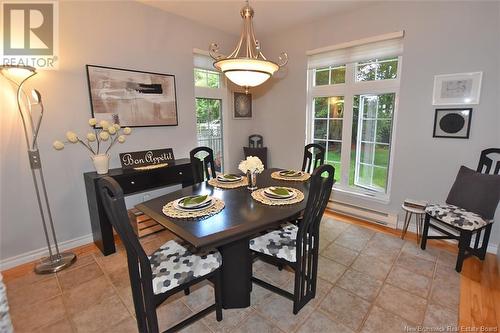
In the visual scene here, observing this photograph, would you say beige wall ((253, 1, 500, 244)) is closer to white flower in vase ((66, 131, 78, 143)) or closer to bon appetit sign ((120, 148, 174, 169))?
bon appetit sign ((120, 148, 174, 169))

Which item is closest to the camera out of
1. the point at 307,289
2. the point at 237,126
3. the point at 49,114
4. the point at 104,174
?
the point at 307,289

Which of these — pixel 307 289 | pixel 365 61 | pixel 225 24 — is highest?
pixel 225 24

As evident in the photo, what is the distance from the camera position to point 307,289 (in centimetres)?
180

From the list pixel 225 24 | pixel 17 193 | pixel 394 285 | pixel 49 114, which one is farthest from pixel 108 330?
pixel 225 24

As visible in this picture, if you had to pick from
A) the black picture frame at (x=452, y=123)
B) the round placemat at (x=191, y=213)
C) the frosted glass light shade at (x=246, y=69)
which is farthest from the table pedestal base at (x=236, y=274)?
the black picture frame at (x=452, y=123)

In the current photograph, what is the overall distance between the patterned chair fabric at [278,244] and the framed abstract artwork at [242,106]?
8.41 ft

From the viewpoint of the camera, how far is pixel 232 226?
1.38 meters

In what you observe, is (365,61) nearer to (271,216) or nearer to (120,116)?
(271,216)

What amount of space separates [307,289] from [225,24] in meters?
3.41

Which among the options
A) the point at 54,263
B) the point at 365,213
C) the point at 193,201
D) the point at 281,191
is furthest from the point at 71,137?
the point at 365,213

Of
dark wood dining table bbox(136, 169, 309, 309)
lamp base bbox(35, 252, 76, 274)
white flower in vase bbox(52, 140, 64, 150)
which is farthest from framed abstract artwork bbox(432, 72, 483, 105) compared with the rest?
lamp base bbox(35, 252, 76, 274)

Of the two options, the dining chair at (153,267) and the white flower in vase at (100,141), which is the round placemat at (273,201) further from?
the white flower in vase at (100,141)

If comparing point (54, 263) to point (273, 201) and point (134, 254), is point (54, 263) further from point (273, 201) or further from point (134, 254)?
point (273, 201)

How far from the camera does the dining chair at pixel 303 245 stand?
59.6 inches
